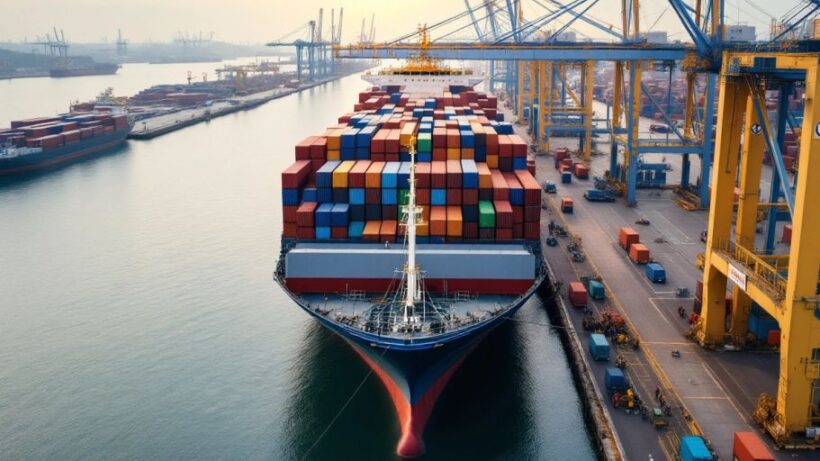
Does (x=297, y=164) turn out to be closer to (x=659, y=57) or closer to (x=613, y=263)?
(x=613, y=263)

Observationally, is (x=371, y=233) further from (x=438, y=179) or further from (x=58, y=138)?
(x=58, y=138)

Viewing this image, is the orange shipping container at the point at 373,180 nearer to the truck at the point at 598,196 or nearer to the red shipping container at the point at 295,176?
the red shipping container at the point at 295,176

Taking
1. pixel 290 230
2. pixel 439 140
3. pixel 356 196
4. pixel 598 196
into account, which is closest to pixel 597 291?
pixel 439 140

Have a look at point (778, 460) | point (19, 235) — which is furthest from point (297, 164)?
point (19, 235)

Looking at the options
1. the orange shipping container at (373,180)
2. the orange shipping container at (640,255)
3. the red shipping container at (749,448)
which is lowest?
the red shipping container at (749,448)

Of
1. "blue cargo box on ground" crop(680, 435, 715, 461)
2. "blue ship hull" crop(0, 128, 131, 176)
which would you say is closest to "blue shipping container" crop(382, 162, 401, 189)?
"blue cargo box on ground" crop(680, 435, 715, 461)

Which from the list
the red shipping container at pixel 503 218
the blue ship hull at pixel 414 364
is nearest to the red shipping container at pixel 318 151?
the blue ship hull at pixel 414 364

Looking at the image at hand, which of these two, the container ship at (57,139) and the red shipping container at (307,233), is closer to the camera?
the red shipping container at (307,233)
